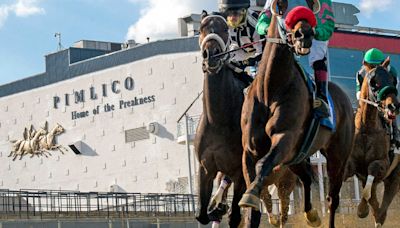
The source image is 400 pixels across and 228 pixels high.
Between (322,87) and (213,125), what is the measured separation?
154 cm

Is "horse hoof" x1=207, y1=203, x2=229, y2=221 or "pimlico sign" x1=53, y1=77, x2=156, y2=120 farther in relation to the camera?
"pimlico sign" x1=53, y1=77, x2=156, y2=120

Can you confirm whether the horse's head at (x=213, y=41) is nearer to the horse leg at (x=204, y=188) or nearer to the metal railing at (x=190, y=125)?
the horse leg at (x=204, y=188)

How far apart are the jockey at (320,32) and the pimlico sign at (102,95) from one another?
141 ft

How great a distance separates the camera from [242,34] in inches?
604

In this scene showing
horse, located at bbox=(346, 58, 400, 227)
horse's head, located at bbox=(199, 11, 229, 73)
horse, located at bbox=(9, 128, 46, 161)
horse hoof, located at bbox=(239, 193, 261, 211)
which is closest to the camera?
horse hoof, located at bbox=(239, 193, 261, 211)

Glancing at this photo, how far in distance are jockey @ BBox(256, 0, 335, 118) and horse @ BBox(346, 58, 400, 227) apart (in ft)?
10.6

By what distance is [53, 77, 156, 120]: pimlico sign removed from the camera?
58.9 m

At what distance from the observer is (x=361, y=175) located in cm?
1830

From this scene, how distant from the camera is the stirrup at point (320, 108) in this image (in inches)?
524

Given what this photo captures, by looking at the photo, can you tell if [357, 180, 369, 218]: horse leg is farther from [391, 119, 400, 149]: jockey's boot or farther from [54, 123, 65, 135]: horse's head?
[54, 123, 65, 135]: horse's head

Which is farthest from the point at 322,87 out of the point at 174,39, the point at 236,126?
the point at 174,39

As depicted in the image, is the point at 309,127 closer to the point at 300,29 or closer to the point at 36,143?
the point at 300,29

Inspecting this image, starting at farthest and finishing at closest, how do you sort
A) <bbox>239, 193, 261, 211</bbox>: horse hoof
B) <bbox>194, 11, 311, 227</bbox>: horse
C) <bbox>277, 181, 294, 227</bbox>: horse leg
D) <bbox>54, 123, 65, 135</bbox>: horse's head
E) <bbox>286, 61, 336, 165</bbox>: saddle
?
<bbox>54, 123, 65, 135</bbox>: horse's head, <bbox>277, 181, 294, 227</bbox>: horse leg, <bbox>194, 11, 311, 227</bbox>: horse, <bbox>286, 61, 336, 165</bbox>: saddle, <bbox>239, 193, 261, 211</bbox>: horse hoof

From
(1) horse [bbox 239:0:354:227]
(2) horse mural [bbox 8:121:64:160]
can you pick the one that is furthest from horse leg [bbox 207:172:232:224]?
A: (2) horse mural [bbox 8:121:64:160]
